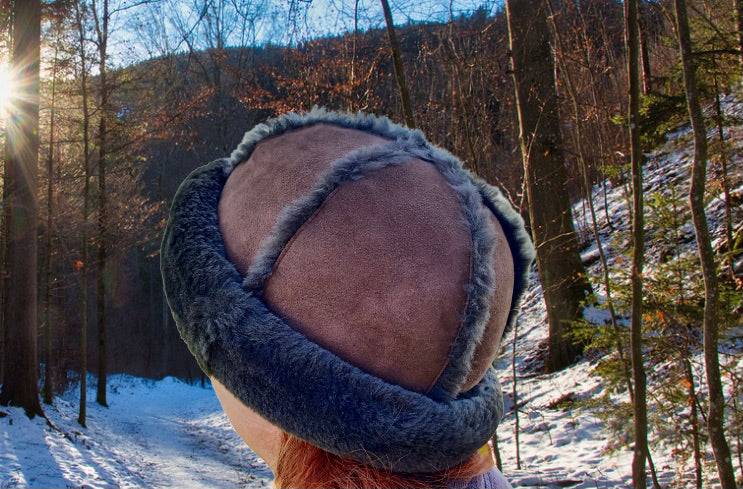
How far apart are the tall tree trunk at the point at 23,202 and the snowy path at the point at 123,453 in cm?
76

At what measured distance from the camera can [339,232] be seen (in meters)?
1.10

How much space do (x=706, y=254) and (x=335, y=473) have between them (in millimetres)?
2440

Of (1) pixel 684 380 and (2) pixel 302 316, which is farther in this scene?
(1) pixel 684 380

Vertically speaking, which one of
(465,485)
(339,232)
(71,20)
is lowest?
(465,485)

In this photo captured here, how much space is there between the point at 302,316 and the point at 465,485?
1.71ft

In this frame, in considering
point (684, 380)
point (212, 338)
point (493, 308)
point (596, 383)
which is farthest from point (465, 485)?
point (596, 383)

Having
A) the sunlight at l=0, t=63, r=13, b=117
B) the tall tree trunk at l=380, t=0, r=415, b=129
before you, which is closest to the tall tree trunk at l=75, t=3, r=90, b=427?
the sunlight at l=0, t=63, r=13, b=117

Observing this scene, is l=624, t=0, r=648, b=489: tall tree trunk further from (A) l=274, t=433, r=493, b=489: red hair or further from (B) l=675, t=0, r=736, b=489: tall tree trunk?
(A) l=274, t=433, r=493, b=489: red hair

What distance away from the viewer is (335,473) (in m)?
1.14

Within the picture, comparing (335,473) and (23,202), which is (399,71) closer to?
(335,473)

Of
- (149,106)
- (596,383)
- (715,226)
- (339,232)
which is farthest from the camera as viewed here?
(149,106)

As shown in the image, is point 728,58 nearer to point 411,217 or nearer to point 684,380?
point 684,380

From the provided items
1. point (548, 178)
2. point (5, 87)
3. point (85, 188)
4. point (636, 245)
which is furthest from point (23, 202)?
point (636, 245)

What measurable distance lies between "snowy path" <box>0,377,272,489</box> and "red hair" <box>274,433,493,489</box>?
6390 mm
